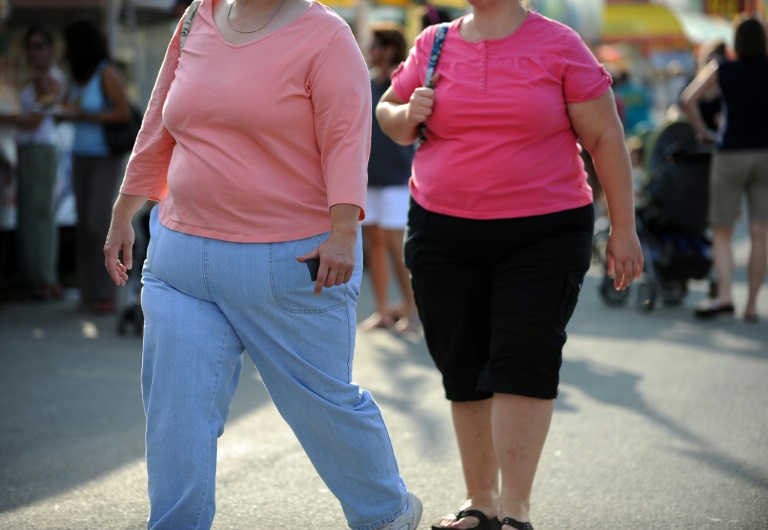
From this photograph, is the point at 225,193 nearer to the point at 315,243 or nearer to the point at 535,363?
the point at 315,243

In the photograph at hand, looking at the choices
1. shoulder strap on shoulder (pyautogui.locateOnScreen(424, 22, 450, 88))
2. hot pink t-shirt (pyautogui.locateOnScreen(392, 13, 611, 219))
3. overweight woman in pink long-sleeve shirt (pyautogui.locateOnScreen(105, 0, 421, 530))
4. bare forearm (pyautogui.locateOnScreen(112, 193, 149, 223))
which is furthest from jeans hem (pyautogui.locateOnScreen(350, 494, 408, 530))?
shoulder strap on shoulder (pyautogui.locateOnScreen(424, 22, 450, 88))

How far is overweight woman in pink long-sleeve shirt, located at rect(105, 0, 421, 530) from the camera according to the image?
320 cm

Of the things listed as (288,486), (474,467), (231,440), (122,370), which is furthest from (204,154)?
(122,370)

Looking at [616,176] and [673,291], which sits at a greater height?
[616,176]

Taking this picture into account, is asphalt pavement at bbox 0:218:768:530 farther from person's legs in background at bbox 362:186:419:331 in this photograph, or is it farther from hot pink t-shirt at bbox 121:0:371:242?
hot pink t-shirt at bbox 121:0:371:242

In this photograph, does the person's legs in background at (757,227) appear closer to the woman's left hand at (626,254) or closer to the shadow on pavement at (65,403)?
the shadow on pavement at (65,403)

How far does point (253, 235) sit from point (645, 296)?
701cm

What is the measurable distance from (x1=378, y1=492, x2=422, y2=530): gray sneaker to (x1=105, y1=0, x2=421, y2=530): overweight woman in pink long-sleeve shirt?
0.22 meters

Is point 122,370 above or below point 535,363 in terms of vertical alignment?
below

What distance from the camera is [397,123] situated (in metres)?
A: 3.99

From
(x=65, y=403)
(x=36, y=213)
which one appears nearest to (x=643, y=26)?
(x=36, y=213)

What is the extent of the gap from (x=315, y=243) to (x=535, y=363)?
2.87 feet

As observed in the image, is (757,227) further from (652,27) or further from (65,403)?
(652,27)

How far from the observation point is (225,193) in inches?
127
